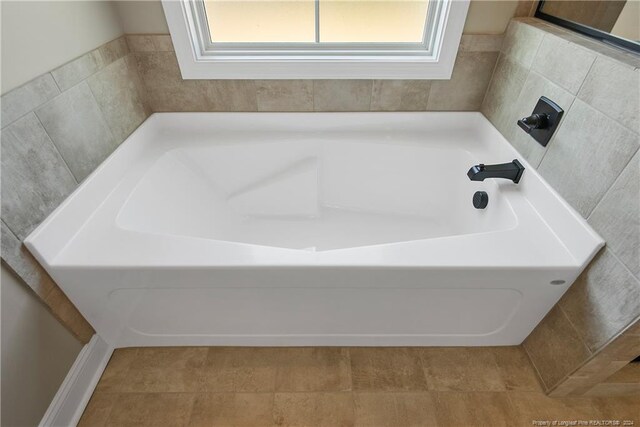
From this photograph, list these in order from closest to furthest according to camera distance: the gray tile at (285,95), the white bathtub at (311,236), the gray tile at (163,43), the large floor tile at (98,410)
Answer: the white bathtub at (311,236) → the large floor tile at (98,410) → the gray tile at (163,43) → the gray tile at (285,95)

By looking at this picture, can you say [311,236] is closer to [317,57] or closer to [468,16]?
[317,57]

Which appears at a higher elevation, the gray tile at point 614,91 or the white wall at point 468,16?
the white wall at point 468,16

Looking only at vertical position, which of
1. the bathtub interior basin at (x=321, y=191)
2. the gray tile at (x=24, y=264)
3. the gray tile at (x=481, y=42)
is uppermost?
the gray tile at (x=481, y=42)

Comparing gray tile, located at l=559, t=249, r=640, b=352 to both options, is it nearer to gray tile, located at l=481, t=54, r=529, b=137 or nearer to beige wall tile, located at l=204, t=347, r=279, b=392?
gray tile, located at l=481, t=54, r=529, b=137

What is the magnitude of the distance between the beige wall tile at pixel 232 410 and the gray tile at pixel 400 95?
1321mm

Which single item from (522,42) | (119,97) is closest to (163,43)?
(119,97)

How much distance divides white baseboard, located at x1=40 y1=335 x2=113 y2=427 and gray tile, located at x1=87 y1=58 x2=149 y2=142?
0.80 metres

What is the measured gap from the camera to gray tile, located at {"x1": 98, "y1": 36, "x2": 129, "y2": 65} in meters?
1.20

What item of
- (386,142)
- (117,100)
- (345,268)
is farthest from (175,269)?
(386,142)

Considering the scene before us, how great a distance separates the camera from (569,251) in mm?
947

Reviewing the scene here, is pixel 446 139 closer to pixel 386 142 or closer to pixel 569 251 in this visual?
pixel 386 142

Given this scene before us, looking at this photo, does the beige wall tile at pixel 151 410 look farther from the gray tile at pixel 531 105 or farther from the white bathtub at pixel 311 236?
the gray tile at pixel 531 105

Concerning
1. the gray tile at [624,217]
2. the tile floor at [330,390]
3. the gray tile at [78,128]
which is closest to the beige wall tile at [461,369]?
the tile floor at [330,390]

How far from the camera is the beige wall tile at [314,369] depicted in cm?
117
